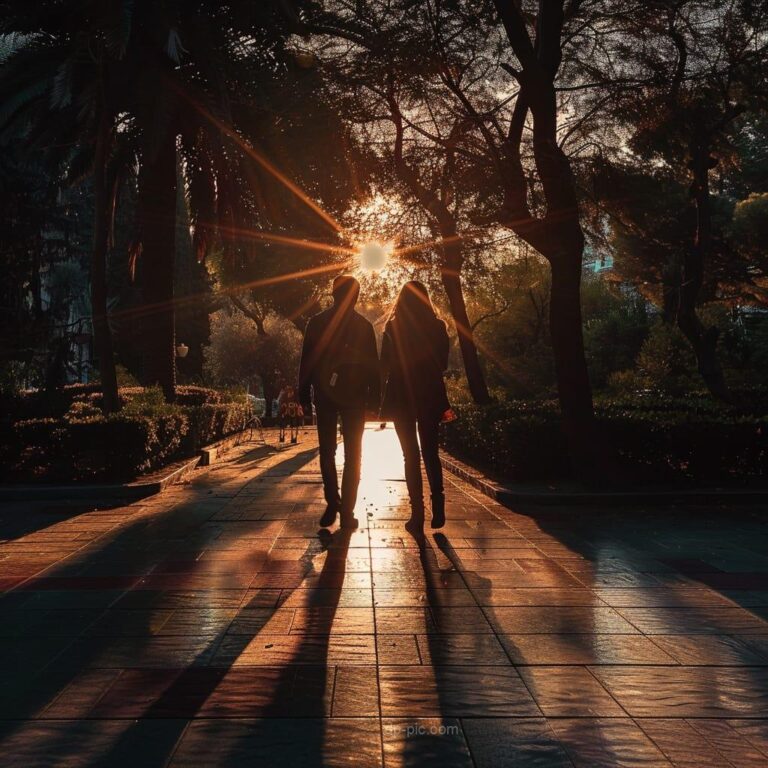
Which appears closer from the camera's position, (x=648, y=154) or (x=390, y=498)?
(x=390, y=498)

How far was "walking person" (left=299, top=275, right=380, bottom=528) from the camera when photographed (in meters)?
7.79

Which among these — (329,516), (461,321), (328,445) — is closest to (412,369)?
(328,445)

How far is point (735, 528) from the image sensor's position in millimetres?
8773

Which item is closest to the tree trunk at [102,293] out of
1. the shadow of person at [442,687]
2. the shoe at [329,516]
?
the shoe at [329,516]

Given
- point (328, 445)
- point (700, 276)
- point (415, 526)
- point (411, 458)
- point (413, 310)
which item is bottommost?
point (415, 526)

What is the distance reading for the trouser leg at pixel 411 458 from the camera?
7902 millimetres

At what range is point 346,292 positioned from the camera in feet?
26.1

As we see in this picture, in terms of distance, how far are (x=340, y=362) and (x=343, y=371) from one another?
8 cm

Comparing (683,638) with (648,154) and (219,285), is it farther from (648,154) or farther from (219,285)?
(219,285)

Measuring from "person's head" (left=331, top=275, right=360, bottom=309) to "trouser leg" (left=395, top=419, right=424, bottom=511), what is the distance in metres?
1.07

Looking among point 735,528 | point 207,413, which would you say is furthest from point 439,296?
point 735,528

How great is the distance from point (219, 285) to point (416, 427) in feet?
116

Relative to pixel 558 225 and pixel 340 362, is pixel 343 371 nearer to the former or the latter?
pixel 340 362

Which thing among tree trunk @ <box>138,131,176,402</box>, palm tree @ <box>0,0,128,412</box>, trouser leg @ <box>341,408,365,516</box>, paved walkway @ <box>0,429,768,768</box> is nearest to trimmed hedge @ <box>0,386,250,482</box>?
paved walkway @ <box>0,429,768,768</box>
